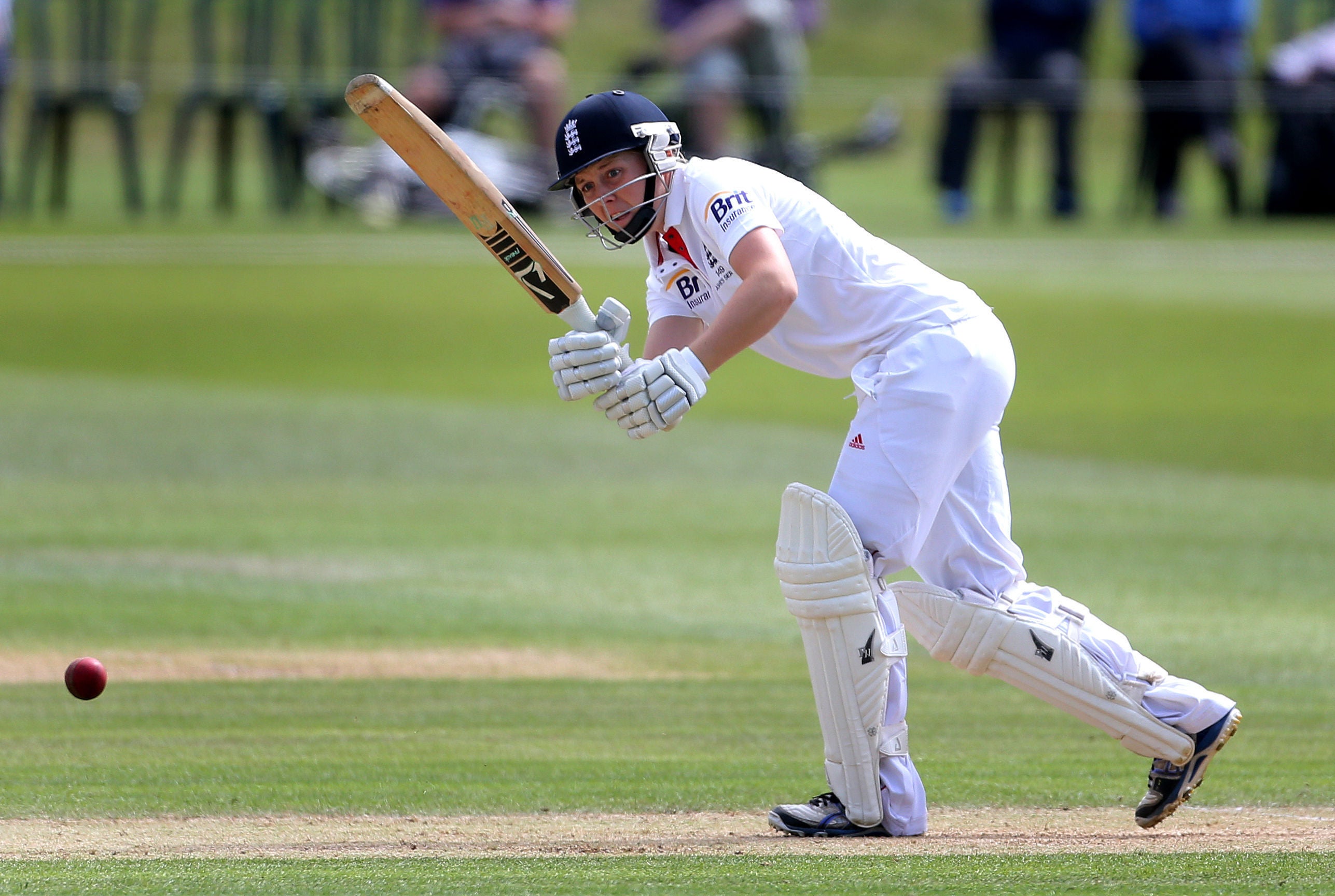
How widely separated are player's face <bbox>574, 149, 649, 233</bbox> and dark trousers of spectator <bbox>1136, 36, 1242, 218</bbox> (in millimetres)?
14076

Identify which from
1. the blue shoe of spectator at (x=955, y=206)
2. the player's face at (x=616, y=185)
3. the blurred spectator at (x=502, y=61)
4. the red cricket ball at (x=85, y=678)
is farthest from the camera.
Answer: the blue shoe of spectator at (x=955, y=206)

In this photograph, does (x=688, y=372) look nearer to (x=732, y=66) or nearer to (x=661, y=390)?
(x=661, y=390)

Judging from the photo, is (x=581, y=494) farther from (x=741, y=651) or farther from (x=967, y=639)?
(x=967, y=639)

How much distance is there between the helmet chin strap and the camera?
450 cm

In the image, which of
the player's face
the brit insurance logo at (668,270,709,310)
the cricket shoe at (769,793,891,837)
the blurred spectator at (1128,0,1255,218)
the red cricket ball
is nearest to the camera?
the cricket shoe at (769,793,891,837)

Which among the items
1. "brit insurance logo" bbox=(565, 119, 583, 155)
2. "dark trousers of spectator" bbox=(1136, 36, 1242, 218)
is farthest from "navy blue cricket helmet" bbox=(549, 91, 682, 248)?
"dark trousers of spectator" bbox=(1136, 36, 1242, 218)

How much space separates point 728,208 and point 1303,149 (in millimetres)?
15366

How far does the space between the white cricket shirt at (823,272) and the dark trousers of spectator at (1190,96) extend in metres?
13.9

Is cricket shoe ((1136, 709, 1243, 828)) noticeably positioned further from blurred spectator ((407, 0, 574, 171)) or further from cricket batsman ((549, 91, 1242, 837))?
blurred spectator ((407, 0, 574, 171))

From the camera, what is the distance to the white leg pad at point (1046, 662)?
441 centimetres

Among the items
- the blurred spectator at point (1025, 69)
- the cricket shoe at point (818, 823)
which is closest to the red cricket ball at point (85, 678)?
the cricket shoe at point (818, 823)

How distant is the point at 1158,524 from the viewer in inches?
397

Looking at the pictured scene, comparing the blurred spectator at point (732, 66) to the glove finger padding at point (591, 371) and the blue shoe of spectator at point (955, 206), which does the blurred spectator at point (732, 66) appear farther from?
the glove finger padding at point (591, 371)

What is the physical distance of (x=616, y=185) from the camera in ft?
14.8
